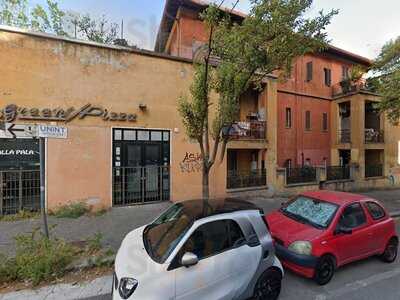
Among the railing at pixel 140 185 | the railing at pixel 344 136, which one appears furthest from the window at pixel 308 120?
the railing at pixel 140 185

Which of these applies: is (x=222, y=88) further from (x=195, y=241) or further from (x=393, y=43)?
(x=393, y=43)

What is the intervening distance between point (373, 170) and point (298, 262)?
52.2 feet

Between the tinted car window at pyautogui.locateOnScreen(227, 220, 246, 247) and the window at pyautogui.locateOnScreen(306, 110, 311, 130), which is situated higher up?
the window at pyautogui.locateOnScreen(306, 110, 311, 130)

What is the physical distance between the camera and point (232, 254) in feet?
12.6

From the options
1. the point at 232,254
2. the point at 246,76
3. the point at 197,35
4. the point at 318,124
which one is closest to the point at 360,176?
the point at 318,124

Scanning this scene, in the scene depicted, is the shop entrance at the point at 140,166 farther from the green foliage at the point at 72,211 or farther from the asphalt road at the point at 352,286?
the asphalt road at the point at 352,286

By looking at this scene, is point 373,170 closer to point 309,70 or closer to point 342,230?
point 309,70

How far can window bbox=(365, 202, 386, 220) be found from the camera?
586cm

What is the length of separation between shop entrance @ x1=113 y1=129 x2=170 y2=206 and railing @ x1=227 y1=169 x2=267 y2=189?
9.93 ft

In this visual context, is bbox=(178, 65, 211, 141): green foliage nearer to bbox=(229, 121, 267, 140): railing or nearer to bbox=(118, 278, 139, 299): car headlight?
bbox=(118, 278, 139, 299): car headlight

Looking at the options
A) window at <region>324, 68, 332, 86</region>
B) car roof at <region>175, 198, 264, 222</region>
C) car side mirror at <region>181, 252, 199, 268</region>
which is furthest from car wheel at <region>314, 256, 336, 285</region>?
window at <region>324, 68, 332, 86</region>

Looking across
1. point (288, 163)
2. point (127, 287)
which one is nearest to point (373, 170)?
point (288, 163)

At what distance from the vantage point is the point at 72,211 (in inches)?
347

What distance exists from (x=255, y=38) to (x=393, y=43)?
981 cm
